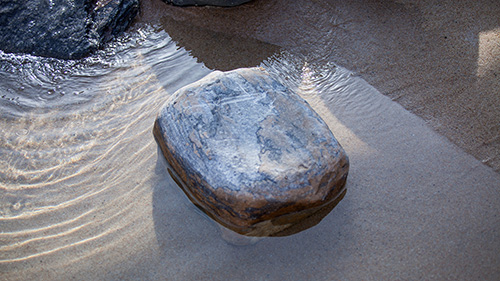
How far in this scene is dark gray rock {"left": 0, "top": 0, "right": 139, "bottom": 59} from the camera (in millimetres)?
3406

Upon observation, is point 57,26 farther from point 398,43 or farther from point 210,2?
point 398,43

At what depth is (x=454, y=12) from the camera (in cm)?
359

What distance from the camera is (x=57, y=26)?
11.4ft

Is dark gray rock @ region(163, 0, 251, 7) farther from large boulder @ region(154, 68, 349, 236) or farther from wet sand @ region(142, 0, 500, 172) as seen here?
large boulder @ region(154, 68, 349, 236)

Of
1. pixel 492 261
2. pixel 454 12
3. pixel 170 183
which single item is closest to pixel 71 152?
pixel 170 183

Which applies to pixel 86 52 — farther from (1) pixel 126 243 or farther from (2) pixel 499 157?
(2) pixel 499 157

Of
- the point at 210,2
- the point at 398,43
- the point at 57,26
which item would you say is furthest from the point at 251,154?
the point at 57,26

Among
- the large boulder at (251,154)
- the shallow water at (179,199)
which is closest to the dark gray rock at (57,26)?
the shallow water at (179,199)

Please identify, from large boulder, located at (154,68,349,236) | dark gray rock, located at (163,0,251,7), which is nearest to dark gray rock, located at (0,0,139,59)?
dark gray rock, located at (163,0,251,7)

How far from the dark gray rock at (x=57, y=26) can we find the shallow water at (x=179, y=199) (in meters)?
0.40

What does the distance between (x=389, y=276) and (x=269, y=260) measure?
0.66 m

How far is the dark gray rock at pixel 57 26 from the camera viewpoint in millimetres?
3406

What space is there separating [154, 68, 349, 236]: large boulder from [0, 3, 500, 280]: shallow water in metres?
0.17

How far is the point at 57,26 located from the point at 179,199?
92.2 inches
